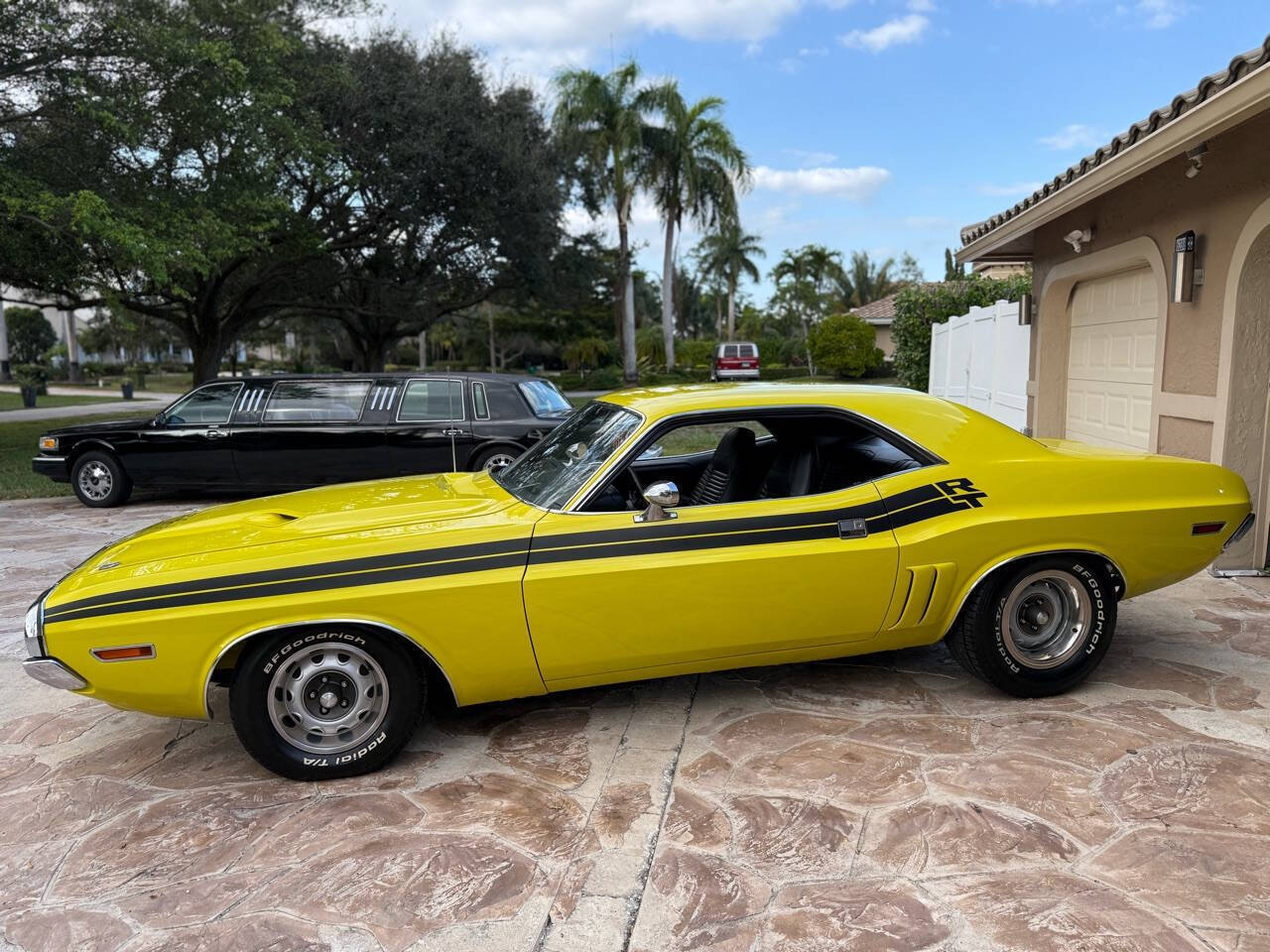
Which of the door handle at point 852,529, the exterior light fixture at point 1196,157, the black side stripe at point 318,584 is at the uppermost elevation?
the exterior light fixture at point 1196,157

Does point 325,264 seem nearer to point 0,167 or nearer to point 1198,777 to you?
point 0,167

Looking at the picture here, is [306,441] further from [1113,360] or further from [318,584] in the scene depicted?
[1113,360]

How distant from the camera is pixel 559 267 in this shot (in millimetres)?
25672

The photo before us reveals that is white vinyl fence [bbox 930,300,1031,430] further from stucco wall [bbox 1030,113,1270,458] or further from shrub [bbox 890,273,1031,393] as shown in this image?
stucco wall [bbox 1030,113,1270,458]

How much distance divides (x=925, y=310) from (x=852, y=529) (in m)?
16.7

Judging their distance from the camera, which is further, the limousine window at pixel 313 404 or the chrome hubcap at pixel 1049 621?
the limousine window at pixel 313 404

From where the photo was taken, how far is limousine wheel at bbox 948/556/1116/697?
3979 millimetres

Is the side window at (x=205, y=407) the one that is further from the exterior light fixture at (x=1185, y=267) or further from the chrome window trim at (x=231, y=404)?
the exterior light fixture at (x=1185, y=267)

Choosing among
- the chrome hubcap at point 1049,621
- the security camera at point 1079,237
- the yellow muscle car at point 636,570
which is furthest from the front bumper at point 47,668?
the security camera at point 1079,237

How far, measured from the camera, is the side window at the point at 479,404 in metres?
9.66

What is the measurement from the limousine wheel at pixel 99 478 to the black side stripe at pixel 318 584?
749 centimetres

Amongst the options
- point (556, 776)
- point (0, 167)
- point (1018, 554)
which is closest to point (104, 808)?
point (556, 776)

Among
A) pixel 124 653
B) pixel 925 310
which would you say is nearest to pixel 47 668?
pixel 124 653

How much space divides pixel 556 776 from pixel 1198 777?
2422mm
